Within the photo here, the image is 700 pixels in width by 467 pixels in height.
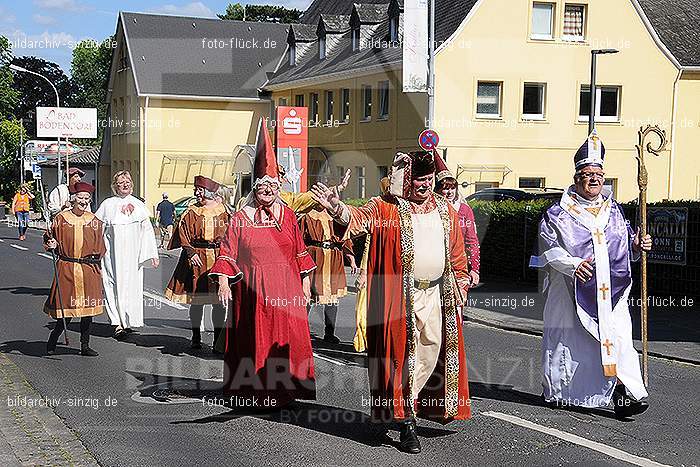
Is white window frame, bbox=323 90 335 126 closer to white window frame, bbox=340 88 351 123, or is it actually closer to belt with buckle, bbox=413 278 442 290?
white window frame, bbox=340 88 351 123

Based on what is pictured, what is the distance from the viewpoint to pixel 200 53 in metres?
52.2

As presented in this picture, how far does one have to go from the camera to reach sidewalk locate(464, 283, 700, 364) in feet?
39.8

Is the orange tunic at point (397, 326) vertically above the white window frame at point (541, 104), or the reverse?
the white window frame at point (541, 104)

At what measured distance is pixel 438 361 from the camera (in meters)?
7.13

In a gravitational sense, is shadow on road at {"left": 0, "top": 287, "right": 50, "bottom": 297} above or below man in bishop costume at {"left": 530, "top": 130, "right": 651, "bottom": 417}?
below

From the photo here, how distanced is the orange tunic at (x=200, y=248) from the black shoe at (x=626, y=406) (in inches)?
196

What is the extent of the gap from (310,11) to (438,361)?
52.0m

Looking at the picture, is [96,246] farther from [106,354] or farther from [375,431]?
[375,431]

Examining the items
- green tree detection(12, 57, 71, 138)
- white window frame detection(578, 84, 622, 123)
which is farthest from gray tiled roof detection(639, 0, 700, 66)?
green tree detection(12, 57, 71, 138)

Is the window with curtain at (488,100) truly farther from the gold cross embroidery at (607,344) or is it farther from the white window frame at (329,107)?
the gold cross embroidery at (607,344)

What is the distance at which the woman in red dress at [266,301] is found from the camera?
802 centimetres

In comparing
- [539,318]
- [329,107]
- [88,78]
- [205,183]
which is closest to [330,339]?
[205,183]

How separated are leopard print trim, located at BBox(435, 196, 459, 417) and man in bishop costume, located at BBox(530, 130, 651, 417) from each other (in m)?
1.39

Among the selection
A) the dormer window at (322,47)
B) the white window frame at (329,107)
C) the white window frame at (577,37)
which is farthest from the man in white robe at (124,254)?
the dormer window at (322,47)
